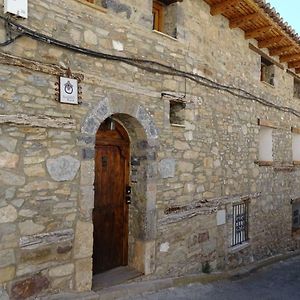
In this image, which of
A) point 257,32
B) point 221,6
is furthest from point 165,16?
point 257,32

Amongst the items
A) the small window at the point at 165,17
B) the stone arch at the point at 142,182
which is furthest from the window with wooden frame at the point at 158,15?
the stone arch at the point at 142,182

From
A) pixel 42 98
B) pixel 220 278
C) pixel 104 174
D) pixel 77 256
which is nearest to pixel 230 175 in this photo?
pixel 220 278

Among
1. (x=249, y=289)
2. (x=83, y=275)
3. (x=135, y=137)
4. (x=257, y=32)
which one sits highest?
(x=257, y=32)

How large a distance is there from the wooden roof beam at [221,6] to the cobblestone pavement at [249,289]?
4.58 metres

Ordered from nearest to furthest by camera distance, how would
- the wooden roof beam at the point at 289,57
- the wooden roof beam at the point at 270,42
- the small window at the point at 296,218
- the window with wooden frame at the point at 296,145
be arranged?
the wooden roof beam at the point at 270,42 → the wooden roof beam at the point at 289,57 → the window with wooden frame at the point at 296,145 → the small window at the point at 296,218

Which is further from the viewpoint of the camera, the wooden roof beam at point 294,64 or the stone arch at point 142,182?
the wooden roof beam at point 294,64

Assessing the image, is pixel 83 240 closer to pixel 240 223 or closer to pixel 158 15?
pixel 158 15

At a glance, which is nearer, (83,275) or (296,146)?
(83,275)

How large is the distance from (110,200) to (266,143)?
4959 millimetres

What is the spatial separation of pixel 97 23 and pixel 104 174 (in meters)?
1.95

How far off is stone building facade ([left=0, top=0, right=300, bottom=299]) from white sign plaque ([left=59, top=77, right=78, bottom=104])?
0.22 ft

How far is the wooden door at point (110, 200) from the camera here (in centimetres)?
454

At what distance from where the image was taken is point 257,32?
686cm

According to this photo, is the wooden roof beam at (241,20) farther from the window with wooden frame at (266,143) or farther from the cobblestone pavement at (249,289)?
the cobblestone pavement at (249,289)
